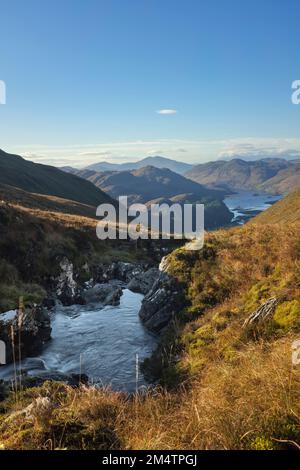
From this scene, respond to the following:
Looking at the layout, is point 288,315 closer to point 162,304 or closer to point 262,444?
point 262,444

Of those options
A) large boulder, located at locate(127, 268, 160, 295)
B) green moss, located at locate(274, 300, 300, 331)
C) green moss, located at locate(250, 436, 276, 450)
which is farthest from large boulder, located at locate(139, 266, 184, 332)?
green moss, located at locate(250, 436, 276, 450)

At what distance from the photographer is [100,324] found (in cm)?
2195

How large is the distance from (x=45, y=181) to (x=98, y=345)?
14764 cm

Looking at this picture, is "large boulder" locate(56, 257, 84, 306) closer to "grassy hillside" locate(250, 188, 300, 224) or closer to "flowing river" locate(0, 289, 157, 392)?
"flowing river" locate(0, 289, 157, 392)

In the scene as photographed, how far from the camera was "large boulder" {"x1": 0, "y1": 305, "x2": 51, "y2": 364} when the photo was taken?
16562 millimetres

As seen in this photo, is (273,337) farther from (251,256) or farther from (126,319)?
(126,319)

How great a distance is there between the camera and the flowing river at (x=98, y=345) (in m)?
15.5

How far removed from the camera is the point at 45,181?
6225 inches

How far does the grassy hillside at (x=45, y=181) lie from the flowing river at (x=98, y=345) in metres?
109

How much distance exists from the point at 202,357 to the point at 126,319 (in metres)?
10.3

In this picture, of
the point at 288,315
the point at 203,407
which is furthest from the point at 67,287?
the point at 203,407

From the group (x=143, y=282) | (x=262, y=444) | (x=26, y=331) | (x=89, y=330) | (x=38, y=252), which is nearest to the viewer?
(x=262, y=444)
